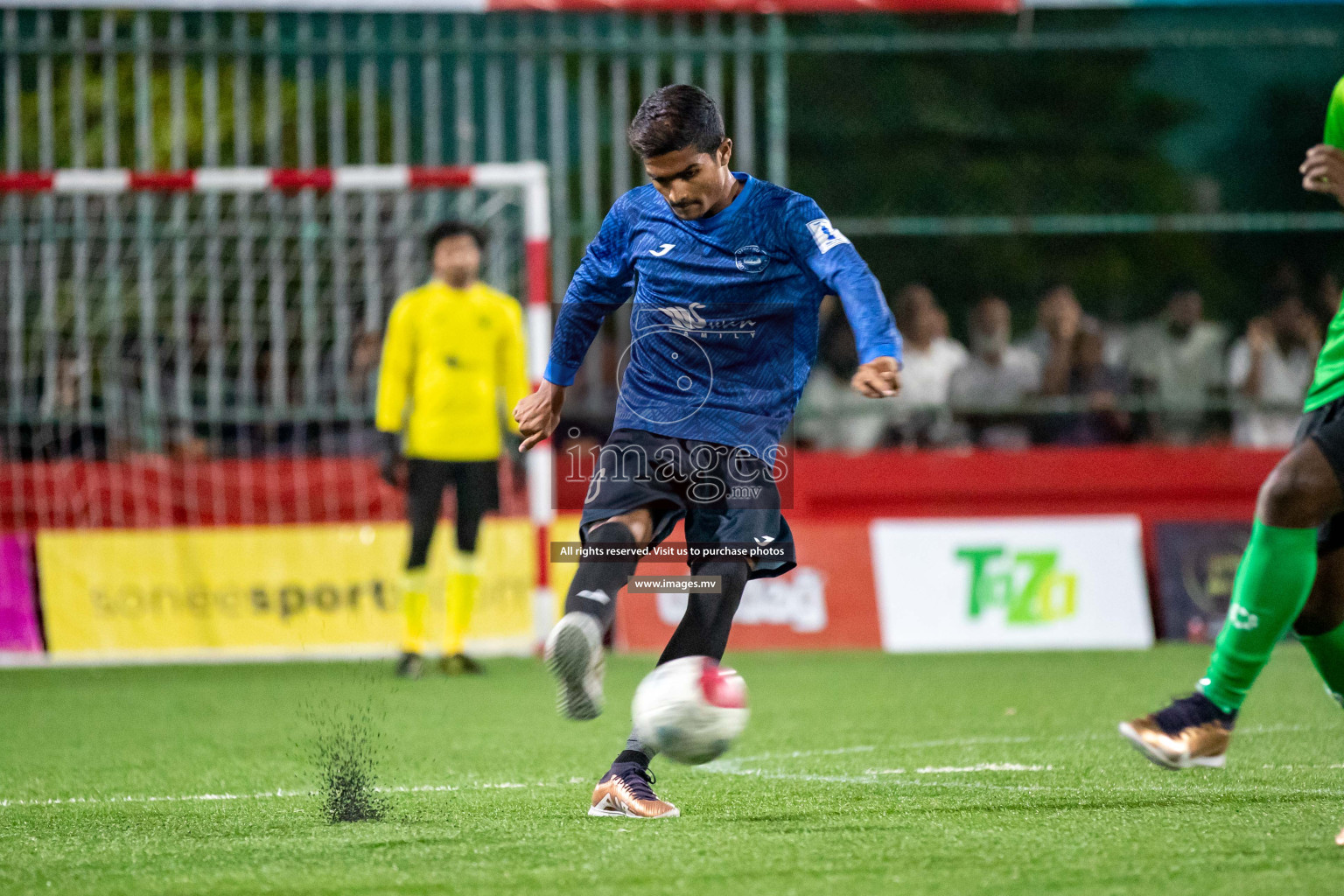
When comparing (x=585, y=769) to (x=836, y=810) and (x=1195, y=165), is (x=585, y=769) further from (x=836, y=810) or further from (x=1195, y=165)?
(x=1195, y=165)

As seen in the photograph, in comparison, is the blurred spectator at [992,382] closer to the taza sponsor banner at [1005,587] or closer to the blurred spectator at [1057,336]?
the blurred spectator at [1057,336]

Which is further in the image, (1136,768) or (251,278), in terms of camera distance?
(251,278)

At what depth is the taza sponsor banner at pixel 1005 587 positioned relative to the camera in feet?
34.2

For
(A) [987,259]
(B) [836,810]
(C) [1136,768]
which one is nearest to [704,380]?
(B) [836,810]

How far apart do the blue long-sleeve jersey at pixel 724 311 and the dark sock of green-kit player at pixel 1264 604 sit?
4.05ft

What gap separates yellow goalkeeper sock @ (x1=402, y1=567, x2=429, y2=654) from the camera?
29.9 ft

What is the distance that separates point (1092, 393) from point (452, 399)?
14.6 feet

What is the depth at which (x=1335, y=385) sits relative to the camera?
397cm

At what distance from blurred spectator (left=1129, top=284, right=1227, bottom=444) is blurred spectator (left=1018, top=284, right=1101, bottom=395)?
0.42 metres

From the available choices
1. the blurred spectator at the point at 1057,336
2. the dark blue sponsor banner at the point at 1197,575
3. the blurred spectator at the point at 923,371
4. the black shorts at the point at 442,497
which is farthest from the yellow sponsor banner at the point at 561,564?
the dark blue sponsor banner at the point at 1197,575

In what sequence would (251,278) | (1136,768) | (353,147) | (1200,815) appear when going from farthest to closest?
(353,147) → (251,278) → (1136,768) → (1200,815)

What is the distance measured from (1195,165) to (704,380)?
19520 millimetres

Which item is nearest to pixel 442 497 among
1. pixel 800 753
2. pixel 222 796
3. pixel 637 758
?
pixel 800 753

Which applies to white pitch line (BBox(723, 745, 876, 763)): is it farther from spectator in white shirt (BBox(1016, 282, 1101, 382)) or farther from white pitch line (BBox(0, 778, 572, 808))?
spectator in white shirt (BBox(1016, 282, 1101, 382))
